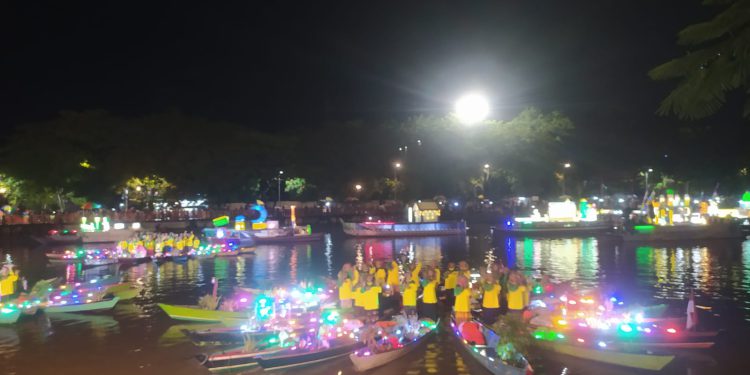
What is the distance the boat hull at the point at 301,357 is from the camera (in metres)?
12.5

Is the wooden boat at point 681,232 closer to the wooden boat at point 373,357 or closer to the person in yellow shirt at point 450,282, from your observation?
the person in yellow shirt at point 450,282

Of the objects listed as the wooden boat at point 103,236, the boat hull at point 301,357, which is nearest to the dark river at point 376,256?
the boat hull at point 301,357

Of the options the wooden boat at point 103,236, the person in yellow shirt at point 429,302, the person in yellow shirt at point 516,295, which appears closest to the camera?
the person in yellow shirt at point 516,295

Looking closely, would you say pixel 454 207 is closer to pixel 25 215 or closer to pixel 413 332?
pixel 25 215

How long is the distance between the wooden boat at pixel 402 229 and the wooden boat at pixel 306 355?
3406 centimetres

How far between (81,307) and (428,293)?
11.1 metres

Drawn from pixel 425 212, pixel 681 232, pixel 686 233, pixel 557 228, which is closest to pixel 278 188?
pixel 425 212

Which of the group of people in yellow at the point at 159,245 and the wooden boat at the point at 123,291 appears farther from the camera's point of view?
the group of people in yellow at the point at 159,245

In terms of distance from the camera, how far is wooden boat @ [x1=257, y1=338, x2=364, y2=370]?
41.1ft

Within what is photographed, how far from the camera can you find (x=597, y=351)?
13.0 m

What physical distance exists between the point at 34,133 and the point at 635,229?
50.3 m

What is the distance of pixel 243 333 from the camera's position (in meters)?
13.9

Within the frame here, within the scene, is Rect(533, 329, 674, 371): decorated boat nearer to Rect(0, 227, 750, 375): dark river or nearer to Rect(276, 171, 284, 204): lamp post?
Rect(0, 227, 750, 375): dark river

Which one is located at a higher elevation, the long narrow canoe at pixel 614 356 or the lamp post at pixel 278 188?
the lamp post at pixel 278 188
